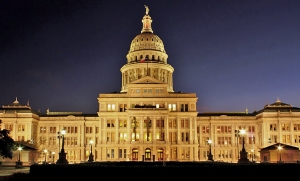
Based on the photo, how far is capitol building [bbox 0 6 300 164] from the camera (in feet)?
399

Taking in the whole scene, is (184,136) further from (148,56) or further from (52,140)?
(52,140)

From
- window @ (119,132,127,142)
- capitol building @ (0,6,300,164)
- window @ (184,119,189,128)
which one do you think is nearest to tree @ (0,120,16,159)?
capitol building @ (0,6,300,164)

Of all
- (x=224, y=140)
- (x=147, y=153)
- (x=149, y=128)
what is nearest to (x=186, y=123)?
(x=149, y=128)

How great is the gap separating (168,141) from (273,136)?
107 feet

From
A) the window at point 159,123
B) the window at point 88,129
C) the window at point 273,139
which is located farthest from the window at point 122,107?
the window at point 273,139

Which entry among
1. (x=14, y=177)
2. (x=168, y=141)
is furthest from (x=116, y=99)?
(x=14, y=177)

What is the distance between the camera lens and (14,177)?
1676 inches

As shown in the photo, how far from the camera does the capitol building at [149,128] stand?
399 ft

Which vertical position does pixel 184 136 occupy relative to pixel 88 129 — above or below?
below

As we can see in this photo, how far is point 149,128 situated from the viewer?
122062 mm

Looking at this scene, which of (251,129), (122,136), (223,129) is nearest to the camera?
(122,136)

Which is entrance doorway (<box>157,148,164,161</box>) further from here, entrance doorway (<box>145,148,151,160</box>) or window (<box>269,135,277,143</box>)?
window (<box>269,135,277,143</box>)

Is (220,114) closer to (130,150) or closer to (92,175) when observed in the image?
(130,150)

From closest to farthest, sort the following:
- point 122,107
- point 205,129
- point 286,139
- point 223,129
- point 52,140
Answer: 1. point 122,107
2. point 286,139
3. point 52,140
4. point 223,129
5. point 205,129
